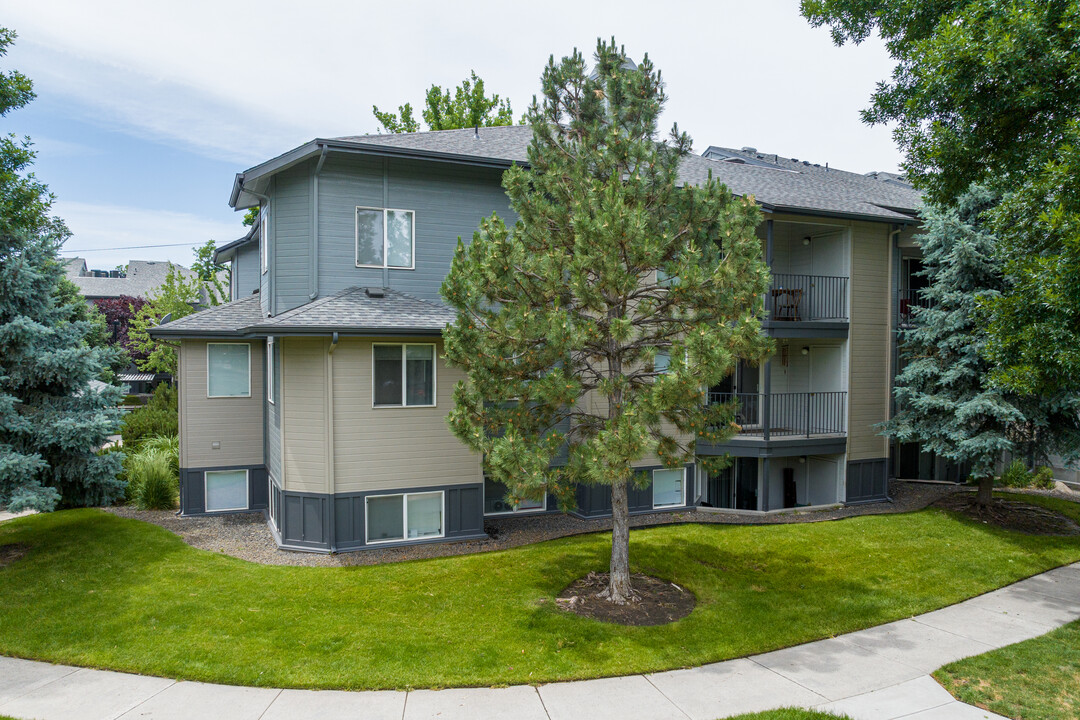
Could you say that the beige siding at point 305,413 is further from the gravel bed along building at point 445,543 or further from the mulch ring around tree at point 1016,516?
the mulch ring around tree at point 1016,516

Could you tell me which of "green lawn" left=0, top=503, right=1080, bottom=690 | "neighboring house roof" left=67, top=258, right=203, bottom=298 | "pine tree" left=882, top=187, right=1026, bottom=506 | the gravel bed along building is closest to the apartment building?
the gravel bed along building

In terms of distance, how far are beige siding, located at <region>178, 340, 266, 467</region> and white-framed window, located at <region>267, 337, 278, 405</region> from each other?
0.73 metres

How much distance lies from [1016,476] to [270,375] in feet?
61.6

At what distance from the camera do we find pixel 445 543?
11289mm

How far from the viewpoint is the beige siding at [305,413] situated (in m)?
10.6

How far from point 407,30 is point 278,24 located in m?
2.59

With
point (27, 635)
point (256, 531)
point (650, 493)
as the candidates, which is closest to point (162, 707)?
point (27, 635)

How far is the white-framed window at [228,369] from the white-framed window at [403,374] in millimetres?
4896

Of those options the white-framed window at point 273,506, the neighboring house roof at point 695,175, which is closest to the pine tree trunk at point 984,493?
the neighboring house roof at point 695,175

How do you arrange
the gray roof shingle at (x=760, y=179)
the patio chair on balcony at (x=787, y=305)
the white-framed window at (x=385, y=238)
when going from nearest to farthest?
the white-framed window at (x=385, y=238)
the gray roof shingle at (x=760, y=179)
the patio chair on balcony at (x=787, y=305)

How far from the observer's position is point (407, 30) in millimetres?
12906

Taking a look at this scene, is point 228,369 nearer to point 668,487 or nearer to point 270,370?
point 270,370

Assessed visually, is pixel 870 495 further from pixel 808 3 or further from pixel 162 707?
pixel 162 707

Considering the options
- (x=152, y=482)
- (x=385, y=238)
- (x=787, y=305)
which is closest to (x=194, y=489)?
(x=152, y=482)
